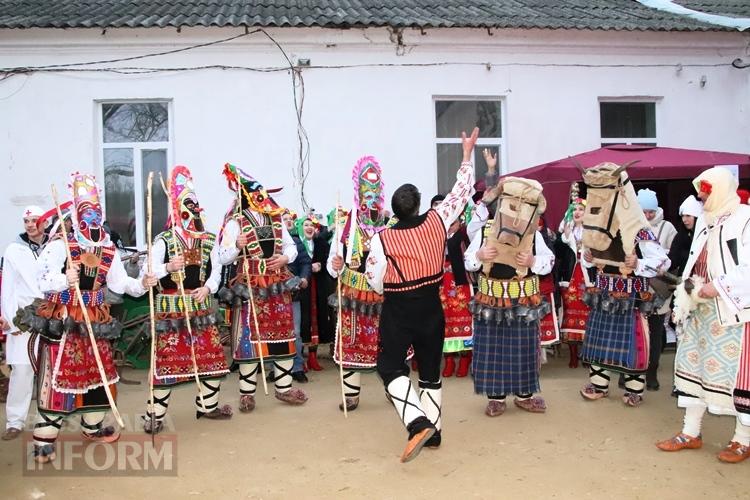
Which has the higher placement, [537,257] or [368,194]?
[368,194]

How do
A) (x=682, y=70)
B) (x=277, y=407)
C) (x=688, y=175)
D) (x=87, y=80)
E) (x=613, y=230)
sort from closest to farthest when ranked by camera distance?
(x=613, y=230) < (x=277, y=407) < (x=688, y=175) < (x=87, y=80) < (x=682, y=70)

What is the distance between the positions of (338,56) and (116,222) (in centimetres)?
373

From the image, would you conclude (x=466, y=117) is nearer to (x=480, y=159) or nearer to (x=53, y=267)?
(x=480, y=159)

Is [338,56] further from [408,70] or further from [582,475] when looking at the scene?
[582,475]

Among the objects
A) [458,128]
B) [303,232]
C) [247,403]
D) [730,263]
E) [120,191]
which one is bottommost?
[247,403]

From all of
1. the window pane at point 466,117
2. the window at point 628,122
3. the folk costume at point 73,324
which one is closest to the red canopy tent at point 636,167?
the window pane at point 466,117

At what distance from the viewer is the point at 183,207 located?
5836 mm

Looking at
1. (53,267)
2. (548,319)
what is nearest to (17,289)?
(53,267)

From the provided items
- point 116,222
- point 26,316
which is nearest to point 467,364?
point 26,316

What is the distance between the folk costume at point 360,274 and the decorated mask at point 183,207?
43.9 inches

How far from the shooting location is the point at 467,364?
25.4 feet

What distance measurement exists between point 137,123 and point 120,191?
0.95 m

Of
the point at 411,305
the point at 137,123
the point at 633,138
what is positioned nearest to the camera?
the point at 411,305

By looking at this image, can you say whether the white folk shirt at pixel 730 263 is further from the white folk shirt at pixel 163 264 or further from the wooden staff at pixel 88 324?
the wooden staff at pixel 88 324
